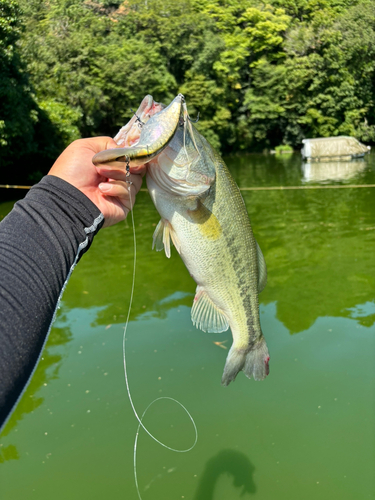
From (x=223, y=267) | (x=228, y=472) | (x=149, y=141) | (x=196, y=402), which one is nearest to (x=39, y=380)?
(x=196, y=402)

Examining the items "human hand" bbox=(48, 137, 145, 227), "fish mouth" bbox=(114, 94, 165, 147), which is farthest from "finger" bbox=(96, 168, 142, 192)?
"fish mouth" bbox=(114, 94, 165, 147)

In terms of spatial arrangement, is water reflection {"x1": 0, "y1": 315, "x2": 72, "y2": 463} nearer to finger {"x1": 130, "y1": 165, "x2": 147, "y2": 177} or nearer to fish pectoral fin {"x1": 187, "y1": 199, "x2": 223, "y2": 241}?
fish pectoral fin {"x1": 187, "y1": 199, "x2": 223, "y2": 241}

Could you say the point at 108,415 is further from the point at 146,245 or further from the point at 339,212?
the point at 339,212

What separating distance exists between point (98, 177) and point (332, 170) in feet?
84.3

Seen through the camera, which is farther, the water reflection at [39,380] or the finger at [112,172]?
the water reflection at [39,380]

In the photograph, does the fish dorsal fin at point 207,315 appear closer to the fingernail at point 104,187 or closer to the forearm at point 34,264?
the fingernail at point 104,187

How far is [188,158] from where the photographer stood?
2.18 meters

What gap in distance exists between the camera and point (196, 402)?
5570 millimetres

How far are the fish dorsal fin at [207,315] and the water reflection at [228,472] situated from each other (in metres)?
2.65

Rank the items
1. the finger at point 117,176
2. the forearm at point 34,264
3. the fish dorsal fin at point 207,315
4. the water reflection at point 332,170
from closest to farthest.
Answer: the forearm at point 34,264
the finger at point 117,176
the fish dorsal fin at point 207,315
the water reflection at point 332,170

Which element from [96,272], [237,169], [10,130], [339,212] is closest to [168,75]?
[237,169]

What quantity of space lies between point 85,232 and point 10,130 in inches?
765

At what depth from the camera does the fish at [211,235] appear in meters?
2.16

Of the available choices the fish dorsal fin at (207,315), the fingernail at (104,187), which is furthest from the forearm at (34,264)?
the fish dorsal fin at (207,315)
